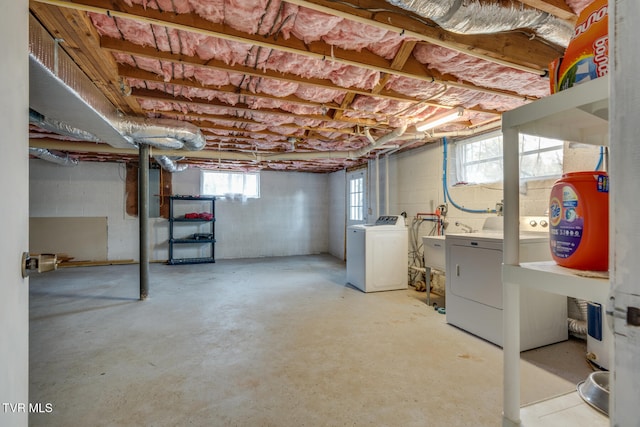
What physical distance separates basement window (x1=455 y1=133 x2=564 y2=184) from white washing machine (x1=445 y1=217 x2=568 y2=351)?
0.56 meters

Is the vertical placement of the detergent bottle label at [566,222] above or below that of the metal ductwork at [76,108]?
below

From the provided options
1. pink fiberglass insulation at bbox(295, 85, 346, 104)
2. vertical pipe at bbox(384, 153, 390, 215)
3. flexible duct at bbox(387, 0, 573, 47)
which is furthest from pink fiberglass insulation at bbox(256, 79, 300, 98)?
vertical pipe at bbox(384, 153, 390, 215)

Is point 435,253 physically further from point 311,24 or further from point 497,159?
point 311,24

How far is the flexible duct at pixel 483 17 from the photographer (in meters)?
1.33

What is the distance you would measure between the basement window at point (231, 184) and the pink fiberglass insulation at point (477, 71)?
555 centimetres

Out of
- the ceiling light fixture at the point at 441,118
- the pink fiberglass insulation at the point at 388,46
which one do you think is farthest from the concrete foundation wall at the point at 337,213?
the pink fiberglass insulation at the point at 388,46

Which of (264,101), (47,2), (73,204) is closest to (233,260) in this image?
(73,204)

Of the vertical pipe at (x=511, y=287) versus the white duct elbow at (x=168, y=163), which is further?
the white duct elbow at (x=168, y=163)

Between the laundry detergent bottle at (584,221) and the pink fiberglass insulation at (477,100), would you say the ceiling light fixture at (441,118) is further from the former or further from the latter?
the laundry detergent bottle at (584,221)

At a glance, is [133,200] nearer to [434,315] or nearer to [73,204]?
[73,204]

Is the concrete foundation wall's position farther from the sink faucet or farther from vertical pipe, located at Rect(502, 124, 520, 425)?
vertical pipe, located at Rect(502, 124, 520, 425)

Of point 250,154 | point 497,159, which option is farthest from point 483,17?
point 250,154

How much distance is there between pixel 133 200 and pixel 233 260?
249cm

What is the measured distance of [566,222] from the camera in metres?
0.73
